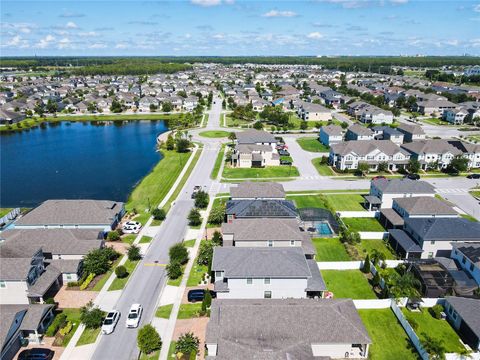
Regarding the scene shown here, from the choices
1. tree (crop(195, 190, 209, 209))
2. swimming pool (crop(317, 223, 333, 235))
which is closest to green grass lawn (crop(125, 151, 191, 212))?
tree (crop(195, 190, 209, 209))

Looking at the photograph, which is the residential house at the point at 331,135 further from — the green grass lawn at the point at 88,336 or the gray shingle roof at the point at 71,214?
the green grass lawn at the point at 88,336

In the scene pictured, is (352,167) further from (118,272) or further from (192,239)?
(118,272)

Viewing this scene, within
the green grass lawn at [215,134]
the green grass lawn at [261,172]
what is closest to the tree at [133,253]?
the green grass lawn at [261,172]

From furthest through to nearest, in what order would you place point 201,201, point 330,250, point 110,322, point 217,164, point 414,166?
1. point 217,164
2. point 414,166
3. point 201,201
4. point 330,250
5. point 110,322

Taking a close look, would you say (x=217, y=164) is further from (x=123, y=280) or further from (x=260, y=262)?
(x=260, y=262)

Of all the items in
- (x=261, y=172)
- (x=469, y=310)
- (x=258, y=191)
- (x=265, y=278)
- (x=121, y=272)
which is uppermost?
(x=258, y=191)

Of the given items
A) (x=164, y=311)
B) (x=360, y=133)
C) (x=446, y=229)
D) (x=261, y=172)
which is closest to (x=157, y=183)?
(x=261, y=172)
